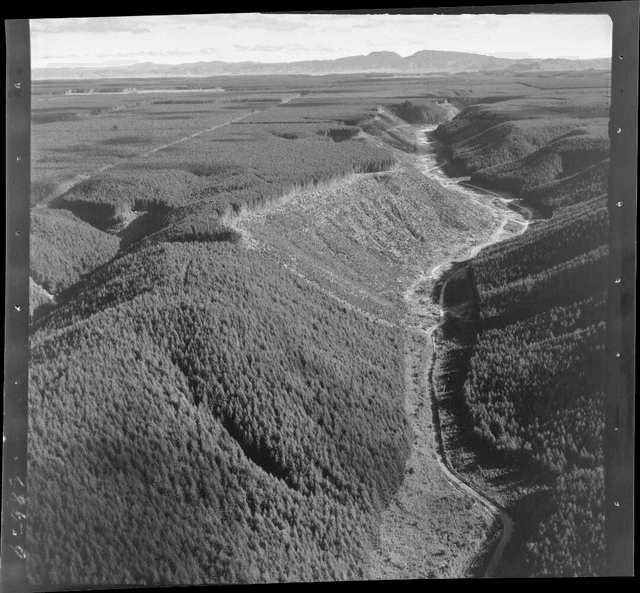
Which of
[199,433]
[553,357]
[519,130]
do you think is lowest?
[199,433]

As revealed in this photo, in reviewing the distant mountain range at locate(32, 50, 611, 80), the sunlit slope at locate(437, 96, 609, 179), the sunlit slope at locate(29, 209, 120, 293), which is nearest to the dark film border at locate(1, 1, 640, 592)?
the sunlit slope at locate(29, 209, 120, 293)

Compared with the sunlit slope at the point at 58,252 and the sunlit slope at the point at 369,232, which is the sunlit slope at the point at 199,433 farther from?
the sunlit slope at the point at 369,232

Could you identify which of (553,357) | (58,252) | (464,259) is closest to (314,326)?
(464,259)

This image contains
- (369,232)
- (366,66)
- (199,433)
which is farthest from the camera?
(369,232)

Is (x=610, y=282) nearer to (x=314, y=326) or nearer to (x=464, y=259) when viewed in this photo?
(x=464, y=259)

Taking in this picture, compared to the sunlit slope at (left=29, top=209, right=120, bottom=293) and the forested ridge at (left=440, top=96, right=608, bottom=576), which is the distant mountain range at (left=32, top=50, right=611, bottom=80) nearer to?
the forested ridge at (left=440, top=96, right=608, bottom=576)

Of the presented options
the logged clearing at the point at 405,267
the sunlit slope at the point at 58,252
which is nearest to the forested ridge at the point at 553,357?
the logged clearing at the point at 405,267
